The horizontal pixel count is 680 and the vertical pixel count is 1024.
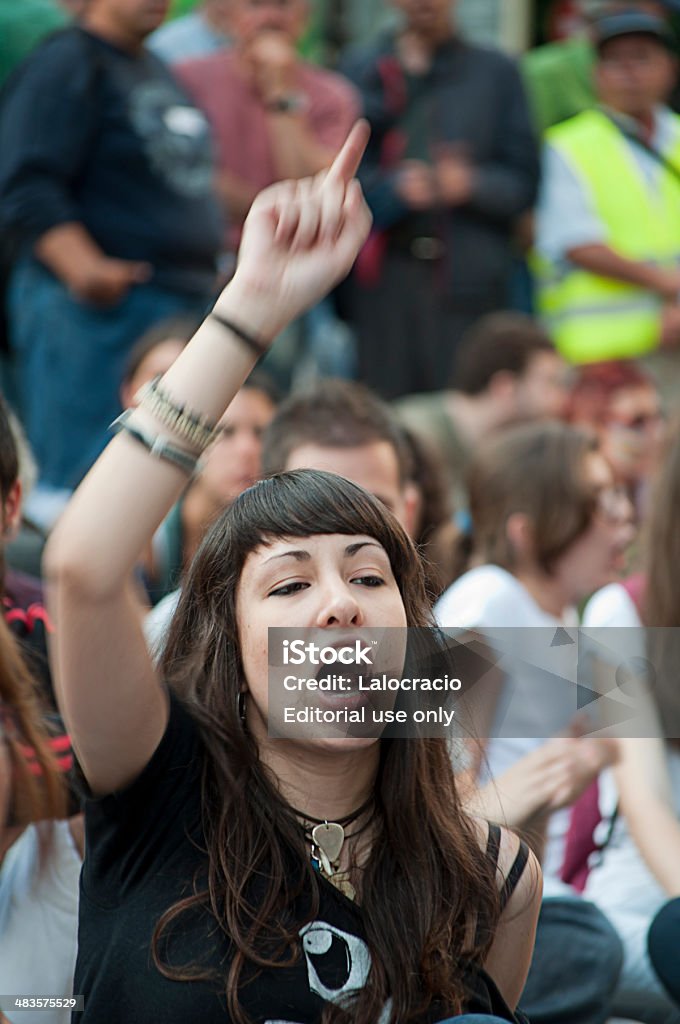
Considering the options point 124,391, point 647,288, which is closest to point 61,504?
point 124,391

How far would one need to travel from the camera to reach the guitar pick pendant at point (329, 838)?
175cm

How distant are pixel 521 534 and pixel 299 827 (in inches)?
59.2

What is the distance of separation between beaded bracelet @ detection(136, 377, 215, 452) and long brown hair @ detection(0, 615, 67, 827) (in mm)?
666

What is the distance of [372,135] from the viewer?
5.34 metres

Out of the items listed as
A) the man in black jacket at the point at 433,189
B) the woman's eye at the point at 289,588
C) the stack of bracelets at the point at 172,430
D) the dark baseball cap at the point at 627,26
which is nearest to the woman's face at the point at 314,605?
the woman's eye at the point at 289,588

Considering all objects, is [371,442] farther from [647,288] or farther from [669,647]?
[647,288]

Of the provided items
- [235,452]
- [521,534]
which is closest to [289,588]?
[521,534]

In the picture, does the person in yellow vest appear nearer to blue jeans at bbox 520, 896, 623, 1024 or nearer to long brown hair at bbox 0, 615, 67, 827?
blue jeans at bbox 520, 896, 623, 1024

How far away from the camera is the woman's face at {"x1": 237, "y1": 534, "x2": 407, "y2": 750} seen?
5.46 ft

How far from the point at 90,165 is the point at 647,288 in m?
2.11

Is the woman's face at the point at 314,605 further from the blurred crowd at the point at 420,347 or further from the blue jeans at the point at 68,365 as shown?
the blue jeans at the point at 68,365

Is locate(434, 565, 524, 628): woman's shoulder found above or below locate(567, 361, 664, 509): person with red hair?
above

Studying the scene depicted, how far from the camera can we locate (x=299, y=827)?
1.75 m

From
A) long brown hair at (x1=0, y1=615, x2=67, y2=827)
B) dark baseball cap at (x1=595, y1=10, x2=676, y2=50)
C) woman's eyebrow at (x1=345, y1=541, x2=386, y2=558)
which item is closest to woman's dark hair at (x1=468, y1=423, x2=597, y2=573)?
long brown hair at (x1=0, y1=615, x2=67, y2=827)
